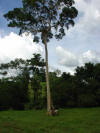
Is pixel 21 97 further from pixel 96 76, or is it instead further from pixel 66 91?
pixel 96 76

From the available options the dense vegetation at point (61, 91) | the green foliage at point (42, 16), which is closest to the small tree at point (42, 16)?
the green foliage at point (42, 16)

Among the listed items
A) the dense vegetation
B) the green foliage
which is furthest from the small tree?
the dense vegetation

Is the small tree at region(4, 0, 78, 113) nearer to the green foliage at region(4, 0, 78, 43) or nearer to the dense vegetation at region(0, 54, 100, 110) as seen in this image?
the green foliage at region(4, 0, 78, 43)

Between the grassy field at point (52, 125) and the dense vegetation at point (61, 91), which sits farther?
the dense vegetation at point (61, 91)

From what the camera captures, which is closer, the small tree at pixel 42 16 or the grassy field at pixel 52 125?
the grassy field at pixel 52 125

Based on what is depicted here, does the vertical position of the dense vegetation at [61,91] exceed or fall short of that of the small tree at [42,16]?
it falls short

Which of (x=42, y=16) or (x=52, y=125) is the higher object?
(x=42, y=16)

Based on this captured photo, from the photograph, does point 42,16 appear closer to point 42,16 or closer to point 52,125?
point 42,16

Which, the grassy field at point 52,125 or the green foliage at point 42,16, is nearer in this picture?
the grassy field at point 52,125

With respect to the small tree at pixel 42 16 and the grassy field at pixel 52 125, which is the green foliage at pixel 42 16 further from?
the grassy field at pixel 52 125

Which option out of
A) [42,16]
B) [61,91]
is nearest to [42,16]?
[42,16]

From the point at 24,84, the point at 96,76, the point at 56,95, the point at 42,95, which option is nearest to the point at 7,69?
the point at 24,84

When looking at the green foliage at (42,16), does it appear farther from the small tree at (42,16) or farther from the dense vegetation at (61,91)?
the dense vegetation at (61,91)

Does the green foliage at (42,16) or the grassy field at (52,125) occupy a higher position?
the green foliage at (42,16)
